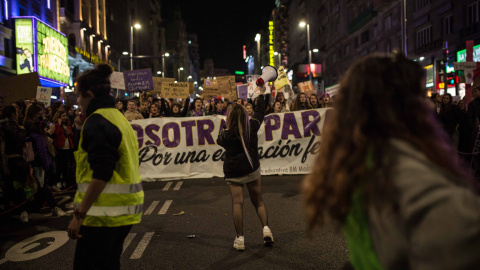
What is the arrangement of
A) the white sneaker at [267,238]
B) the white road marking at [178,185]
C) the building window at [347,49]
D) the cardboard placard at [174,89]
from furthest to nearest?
the building window at [347,49], the cardboard placard at [174,89], the white road marking at [178,185], the white sneaker at [267,238]

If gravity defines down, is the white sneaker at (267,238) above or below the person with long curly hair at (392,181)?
below

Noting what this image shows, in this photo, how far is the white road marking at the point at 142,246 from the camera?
5.47 m

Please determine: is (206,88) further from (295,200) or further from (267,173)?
(295,200)

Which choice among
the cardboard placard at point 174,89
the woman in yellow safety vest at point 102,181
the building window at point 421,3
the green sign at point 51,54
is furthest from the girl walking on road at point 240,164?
the building window at point 421,3

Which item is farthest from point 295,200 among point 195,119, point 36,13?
point 36,13

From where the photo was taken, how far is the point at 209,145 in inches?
477

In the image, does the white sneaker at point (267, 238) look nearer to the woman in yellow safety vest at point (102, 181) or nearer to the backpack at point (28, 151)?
the woman in yellow safety vest at point (102, 181)

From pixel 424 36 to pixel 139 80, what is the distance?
23955 millimetres

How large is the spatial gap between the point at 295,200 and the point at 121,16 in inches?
2573

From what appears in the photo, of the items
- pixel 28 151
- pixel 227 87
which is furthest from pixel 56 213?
pixel 227 87

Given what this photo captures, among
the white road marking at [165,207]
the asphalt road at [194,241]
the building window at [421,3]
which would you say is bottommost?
the asphalt road at [194,241]

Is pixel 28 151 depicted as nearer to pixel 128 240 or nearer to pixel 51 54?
pixel 128 240

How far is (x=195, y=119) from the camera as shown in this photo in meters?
12.2

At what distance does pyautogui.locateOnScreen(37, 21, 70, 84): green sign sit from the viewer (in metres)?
29.3
